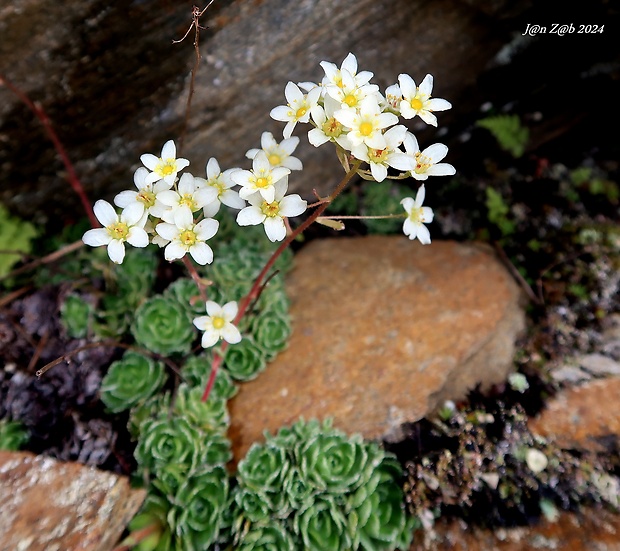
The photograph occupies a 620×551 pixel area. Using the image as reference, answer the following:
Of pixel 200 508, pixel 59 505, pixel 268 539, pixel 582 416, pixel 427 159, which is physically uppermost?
pixel 427 159

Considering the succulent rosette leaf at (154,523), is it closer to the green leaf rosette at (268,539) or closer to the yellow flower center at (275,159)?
the green leaf rosette at (268,539)

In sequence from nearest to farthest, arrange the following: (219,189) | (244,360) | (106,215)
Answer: (106,215), (219,189), (244,360)

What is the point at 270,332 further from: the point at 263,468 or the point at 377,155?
the point at 377,155

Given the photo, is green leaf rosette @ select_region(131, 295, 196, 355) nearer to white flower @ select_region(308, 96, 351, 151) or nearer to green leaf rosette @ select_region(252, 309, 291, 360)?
green leaf rosette @ select_region(252, 309, 291, 360)

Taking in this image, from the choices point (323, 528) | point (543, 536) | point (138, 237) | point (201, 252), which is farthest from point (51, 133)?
point (543, 536)

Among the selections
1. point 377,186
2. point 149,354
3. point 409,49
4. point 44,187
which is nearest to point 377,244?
point 377,186

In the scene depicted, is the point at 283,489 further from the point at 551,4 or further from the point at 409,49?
the point at 551,4

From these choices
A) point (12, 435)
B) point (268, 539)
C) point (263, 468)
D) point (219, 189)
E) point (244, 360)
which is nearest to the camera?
point (219, 189)
